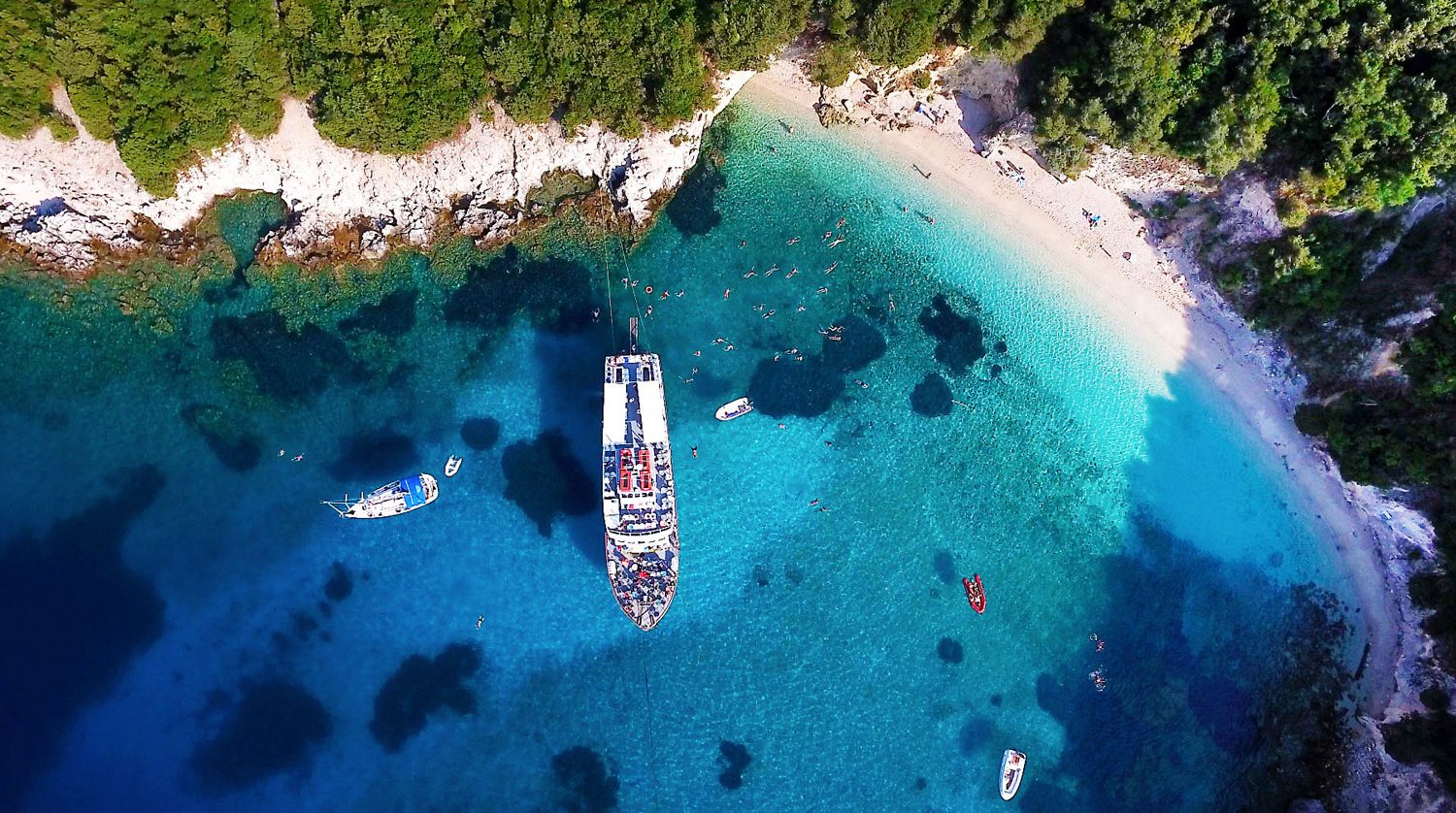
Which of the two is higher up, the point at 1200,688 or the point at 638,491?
the point at 638,491

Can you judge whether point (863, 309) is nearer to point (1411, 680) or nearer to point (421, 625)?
point (421, 625)

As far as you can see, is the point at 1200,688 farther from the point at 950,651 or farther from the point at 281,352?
the point at 281,352

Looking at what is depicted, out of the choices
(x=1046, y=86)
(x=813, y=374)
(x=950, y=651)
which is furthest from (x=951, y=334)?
(x=950, y=651)

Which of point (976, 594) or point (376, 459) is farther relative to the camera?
point (976, 594)

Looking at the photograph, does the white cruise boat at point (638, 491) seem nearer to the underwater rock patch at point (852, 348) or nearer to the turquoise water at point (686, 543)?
the turquoise water at point (686, 543)

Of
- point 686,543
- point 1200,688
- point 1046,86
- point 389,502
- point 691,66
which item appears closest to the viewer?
point 1046,86

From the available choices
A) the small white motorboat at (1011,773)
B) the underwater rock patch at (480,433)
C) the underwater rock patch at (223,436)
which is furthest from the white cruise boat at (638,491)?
the small white motorboat at (1011,773)

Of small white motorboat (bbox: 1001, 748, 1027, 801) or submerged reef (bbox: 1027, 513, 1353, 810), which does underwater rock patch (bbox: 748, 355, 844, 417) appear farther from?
small white motorboat (bbox: 1001, 748, 1027, 801)
